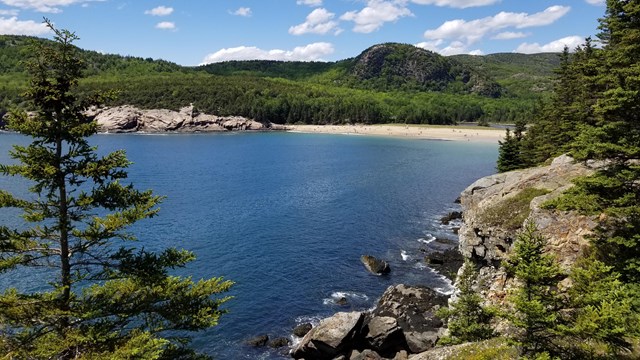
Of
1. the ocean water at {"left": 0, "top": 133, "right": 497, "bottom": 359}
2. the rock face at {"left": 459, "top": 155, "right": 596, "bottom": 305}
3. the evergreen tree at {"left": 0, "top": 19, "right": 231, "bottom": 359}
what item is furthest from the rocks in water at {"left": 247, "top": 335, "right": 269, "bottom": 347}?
the evergreen tree at {"left": 0, "top": 19, "right": 231, "bottom": 359}

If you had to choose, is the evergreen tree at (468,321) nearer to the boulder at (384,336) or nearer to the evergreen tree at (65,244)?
the boulder at (384,336)

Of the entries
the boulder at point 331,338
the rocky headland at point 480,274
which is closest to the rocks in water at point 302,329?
the rocky headland at point 480,274

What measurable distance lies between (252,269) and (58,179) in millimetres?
35955

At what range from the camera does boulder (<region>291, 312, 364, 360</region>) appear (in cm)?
3259

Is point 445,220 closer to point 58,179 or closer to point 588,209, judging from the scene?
point 588,209

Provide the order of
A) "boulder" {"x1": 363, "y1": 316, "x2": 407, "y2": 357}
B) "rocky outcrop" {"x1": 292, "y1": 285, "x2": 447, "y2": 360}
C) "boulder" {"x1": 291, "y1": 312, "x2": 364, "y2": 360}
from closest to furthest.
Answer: "boulder" {"x1": 291, "y1": 312, "x2": 364, "y2": 360}
"rocky outcrop" {"x1": 292, "y1": 285, "x2": 447, "y2": 360}
"boulder" {"x1": 363, "y1": 316, "x2": 407, "y2": 357}

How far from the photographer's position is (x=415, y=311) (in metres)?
39.0

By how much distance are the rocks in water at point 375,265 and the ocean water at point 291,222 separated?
2.89ft

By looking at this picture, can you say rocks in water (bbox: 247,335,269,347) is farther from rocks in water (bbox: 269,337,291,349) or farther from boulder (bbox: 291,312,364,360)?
boulder (bbox: 291,312,364,360)

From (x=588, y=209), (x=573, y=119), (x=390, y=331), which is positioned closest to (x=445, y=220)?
(x=573, y=119)

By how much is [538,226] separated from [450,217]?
4280 cm

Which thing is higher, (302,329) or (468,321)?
(468,321)

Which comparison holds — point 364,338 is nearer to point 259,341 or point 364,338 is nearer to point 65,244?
point 259,341

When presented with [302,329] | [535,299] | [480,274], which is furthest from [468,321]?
[302,329]
